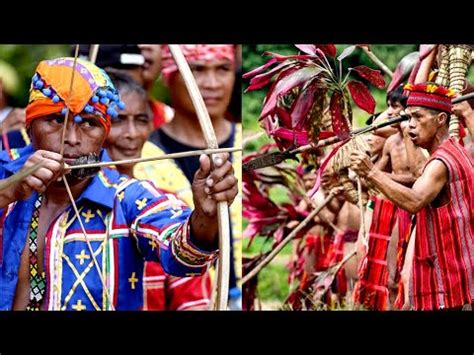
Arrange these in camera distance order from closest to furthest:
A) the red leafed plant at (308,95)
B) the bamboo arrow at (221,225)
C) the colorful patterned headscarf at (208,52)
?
the bamboo arrow at (221,225) → the red leafed plant at (308,95) → the colorful patterned headscarf at (208,52)

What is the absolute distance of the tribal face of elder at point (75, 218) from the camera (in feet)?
14.9

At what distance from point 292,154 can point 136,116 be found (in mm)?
1090

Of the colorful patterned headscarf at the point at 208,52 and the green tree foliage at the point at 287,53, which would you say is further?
the colorful patterned headscarf at the point at 208,52

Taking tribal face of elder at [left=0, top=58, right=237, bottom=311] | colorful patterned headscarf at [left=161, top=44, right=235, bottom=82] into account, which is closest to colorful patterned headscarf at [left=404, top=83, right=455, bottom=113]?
tribal face of elder at [left=0, top=58, right=237, bottom=311]

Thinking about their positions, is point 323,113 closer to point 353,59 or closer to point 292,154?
point 292,154

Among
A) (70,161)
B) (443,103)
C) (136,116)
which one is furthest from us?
(136,116)

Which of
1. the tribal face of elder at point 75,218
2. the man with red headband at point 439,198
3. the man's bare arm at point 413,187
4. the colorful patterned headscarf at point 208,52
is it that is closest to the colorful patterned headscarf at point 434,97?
the man with red headband at point 439,198

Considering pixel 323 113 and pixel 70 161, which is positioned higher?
pixel 323 113

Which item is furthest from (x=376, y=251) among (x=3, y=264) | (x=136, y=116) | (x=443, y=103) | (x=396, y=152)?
(x=3, y=264)

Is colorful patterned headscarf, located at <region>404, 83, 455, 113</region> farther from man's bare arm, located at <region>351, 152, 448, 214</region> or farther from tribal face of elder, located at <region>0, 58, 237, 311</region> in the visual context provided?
tribal face of elder, located at <region>0, 58, 237, 311</region>

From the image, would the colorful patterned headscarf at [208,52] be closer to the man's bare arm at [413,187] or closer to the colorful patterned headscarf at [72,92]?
the man's bare arm at [413,187]

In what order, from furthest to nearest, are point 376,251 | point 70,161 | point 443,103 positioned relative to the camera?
point 376,251, point 443,103, point 70,161

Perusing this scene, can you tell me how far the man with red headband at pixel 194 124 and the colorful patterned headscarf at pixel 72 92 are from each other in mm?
1408

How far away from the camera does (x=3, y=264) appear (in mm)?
4625
